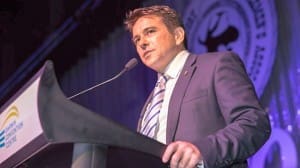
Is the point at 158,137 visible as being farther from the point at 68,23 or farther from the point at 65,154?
the point at 68,23

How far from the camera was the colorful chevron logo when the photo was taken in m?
1.02

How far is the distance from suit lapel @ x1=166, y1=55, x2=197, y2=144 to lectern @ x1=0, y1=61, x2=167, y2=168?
0.96 feet

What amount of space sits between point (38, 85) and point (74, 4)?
12.7 ft

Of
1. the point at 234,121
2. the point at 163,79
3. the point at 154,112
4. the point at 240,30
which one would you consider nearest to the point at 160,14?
the point at 163,79

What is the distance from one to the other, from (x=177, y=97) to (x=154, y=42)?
0.26 metres

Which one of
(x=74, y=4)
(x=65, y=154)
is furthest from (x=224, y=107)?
(x=74, y=4)

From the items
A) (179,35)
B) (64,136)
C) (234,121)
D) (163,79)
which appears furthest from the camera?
(179,35)

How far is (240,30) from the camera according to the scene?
2.84 metres

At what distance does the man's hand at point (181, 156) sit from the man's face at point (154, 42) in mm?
564

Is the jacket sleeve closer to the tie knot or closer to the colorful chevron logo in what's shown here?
the tie knot

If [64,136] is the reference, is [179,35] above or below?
above

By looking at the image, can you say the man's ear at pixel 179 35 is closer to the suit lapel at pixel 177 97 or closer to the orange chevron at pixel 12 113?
the suit lapel at pixel 177 97

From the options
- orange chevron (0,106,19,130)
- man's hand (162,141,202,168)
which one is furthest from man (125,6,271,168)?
orange chevron (0,106,19,130)

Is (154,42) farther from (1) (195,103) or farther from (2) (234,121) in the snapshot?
(2) (234,121)
